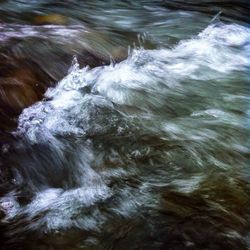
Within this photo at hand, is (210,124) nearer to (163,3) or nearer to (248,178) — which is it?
(248,178)

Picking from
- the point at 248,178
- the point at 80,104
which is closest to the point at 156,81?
the point at 80,104

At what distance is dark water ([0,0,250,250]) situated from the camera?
122 inches

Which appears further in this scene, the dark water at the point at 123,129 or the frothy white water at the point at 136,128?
the frothy white water at the point at 136,128

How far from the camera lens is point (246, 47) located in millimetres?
6062

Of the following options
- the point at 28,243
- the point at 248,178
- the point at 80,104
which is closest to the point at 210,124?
the point at 248,178

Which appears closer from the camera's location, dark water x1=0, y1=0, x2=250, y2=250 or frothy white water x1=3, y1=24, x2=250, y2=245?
dark water x1=0, y1=0, x2=250, y2=250

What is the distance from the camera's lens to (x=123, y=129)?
4.27m

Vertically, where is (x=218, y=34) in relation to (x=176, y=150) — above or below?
above

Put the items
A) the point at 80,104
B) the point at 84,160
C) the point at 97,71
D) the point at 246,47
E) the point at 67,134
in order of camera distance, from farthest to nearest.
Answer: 1. the point at 246,47
2. the point at 97,71
3. the point at 80,104
4. the point at 67,134
5. the point at 84,160

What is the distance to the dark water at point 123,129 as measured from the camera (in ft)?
10.1

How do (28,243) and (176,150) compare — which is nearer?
(28,243)

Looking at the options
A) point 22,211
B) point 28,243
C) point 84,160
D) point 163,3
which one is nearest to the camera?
point 28,243

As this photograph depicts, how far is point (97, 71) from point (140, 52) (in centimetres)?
73

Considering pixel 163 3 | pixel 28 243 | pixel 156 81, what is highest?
pixel 163 3
